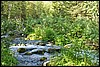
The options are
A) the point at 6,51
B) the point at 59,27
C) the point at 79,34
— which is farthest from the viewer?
the point at 59,27

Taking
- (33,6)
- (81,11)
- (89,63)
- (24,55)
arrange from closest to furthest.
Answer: (89,63), (24,55), (81,11), (33,6)

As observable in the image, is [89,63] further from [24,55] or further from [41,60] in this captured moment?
[24,55]

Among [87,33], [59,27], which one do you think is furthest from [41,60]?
[59,27]

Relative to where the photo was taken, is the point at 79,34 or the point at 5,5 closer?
the point at 79,34

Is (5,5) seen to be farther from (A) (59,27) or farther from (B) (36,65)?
(B) (36,65)

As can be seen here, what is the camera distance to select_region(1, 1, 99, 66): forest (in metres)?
6.35

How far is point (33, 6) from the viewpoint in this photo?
2730 cm

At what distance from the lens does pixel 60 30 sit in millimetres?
12820

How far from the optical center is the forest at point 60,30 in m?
6.35

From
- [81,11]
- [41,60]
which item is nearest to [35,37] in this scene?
[41,60]

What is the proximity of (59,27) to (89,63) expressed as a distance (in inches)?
302

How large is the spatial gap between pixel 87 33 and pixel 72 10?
11938 mm

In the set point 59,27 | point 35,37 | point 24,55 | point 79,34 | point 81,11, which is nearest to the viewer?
point 24,55

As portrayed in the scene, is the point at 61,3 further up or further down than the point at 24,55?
further up
